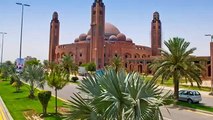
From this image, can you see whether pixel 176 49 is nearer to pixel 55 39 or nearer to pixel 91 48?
pixel 91 48

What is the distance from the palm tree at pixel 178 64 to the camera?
21.3 meters

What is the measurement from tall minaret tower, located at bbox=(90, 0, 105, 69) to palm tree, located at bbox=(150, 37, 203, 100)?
64.9 meters

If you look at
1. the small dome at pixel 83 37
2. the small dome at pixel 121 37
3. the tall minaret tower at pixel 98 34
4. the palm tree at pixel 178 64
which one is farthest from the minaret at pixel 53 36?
the palm tree at pixel 178 64

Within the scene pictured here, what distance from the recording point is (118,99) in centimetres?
573

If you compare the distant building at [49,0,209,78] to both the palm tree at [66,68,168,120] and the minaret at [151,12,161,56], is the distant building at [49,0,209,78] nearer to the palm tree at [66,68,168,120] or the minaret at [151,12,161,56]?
the minaret at [151,12,161,56]

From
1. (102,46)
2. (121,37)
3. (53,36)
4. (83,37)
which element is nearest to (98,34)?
(102,46)

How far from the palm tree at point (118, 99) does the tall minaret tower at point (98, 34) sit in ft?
263

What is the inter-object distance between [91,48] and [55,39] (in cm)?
2770

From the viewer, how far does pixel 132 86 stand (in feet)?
18.8

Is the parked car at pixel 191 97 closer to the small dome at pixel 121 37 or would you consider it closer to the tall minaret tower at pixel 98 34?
the tall minaret tower at pixel 98 34

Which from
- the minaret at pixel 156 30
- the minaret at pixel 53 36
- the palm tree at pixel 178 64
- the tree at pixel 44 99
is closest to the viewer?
the tree at pixel 44 99

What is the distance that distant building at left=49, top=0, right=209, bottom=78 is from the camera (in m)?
87.7

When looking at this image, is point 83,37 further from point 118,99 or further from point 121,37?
point 118,99

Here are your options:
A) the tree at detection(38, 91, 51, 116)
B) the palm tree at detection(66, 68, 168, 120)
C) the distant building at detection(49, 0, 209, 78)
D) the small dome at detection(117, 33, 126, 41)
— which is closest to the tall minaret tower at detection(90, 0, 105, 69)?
the distant building at detection(49, 0, 209, 78)
